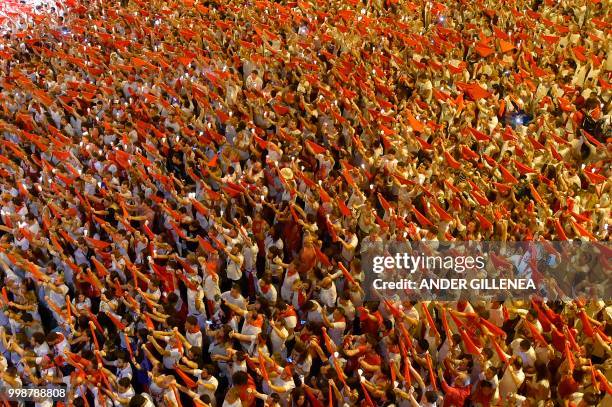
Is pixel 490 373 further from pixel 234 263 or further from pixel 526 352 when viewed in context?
pixel 234 263

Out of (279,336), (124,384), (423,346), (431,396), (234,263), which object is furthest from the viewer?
(234,263)

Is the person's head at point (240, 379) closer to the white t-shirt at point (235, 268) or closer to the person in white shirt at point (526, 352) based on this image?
the white t-shirt at point (235, 268)

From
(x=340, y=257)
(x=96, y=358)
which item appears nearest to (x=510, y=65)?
(x=340, y=257)

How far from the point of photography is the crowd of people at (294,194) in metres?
4.88

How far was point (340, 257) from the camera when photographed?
6.07 m

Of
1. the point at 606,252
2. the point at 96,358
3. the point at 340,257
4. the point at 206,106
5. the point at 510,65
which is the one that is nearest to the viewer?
the point at 96,358

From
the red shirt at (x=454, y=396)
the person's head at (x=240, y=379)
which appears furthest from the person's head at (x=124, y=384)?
the red shirt at (x=454, y=396)

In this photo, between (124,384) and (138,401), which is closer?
(138,401)

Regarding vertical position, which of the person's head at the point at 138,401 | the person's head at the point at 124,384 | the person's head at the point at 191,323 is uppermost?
the person's head at the point at 191,323

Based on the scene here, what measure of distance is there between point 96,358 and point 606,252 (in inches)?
179

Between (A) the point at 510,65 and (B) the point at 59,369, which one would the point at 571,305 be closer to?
(B) the point at 59,369

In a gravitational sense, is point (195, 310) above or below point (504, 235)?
below

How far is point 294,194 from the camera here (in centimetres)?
670

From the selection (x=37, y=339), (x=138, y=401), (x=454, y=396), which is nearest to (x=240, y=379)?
(x=138, y=401)
